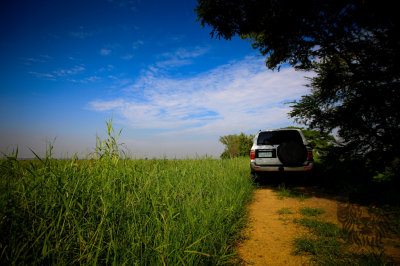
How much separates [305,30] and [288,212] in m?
5.12

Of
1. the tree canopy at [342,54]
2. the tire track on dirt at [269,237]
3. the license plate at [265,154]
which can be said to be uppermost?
the tree canopy at [342,54]

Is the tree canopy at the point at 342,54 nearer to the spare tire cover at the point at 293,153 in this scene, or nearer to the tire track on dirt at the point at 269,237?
the spare tire cover at the point at 293,153

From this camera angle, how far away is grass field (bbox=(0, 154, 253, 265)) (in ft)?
5.13

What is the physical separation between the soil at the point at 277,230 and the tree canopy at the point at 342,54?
5.87ft

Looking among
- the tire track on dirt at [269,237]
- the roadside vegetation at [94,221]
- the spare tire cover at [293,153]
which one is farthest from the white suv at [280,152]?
the roadside vegetation at [94,221]

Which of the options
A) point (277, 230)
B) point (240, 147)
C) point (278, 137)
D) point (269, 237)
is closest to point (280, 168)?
point (278, 137)

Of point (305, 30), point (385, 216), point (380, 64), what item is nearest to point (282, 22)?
point (305, 30)

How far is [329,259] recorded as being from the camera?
7.32 feet

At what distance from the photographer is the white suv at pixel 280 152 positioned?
18.1ft

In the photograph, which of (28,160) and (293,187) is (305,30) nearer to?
(293,187)

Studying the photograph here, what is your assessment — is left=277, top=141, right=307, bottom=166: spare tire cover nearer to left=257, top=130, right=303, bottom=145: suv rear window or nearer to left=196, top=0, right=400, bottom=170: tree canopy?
left=257, top=130, right=303, bottom=145: suv rear window

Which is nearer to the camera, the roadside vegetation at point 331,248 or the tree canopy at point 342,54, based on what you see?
the roadside vegetation at point 331,248

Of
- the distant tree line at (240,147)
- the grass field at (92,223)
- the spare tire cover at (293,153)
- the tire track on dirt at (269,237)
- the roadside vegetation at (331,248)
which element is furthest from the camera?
the distant tree line at (240,147)

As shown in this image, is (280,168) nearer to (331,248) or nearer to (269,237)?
(269,237)
